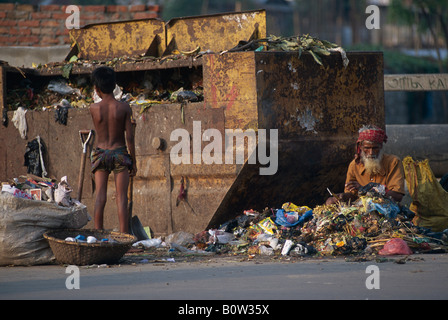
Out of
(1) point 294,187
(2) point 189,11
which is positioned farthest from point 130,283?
(2) point 189,11

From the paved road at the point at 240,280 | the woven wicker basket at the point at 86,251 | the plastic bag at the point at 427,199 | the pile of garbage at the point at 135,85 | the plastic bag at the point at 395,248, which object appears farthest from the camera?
the pile of garbage at the point at 135,85

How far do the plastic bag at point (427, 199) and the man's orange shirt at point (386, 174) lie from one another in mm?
338

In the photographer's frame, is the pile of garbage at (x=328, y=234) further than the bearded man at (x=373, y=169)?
No

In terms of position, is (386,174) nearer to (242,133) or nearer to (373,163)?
(373,163)

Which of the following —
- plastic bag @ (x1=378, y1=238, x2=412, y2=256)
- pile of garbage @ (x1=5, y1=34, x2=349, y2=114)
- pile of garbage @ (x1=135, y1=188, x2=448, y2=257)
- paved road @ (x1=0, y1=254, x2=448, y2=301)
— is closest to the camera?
paved road @ (x1=0, y1=254, x2=448, y2=301)

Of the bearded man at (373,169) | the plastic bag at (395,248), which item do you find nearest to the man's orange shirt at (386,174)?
the bearded man at (373,169)

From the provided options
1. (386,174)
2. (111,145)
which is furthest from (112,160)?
(386,174)

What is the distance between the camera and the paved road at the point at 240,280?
3861mm

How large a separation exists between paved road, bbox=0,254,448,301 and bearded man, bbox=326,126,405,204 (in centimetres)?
100

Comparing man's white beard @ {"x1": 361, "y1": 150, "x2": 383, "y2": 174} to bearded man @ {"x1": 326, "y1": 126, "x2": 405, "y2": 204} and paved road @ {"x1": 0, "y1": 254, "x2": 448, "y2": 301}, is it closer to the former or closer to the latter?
bearded man @ {"x1": 326, "y1": 126, "x2": 405, "y2": 204}

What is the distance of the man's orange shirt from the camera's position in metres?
6.56

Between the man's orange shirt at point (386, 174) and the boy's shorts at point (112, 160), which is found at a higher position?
the boy's shorts at point (112, 160)

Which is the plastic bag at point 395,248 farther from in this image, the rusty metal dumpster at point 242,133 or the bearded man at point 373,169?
the rusty metal dumpster at point 242,133

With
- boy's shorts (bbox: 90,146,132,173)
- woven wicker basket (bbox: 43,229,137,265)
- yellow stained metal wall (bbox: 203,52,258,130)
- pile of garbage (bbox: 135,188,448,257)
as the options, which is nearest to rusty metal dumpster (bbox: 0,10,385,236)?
yellow stained metal wall (bbox: 203,52,258,130)
